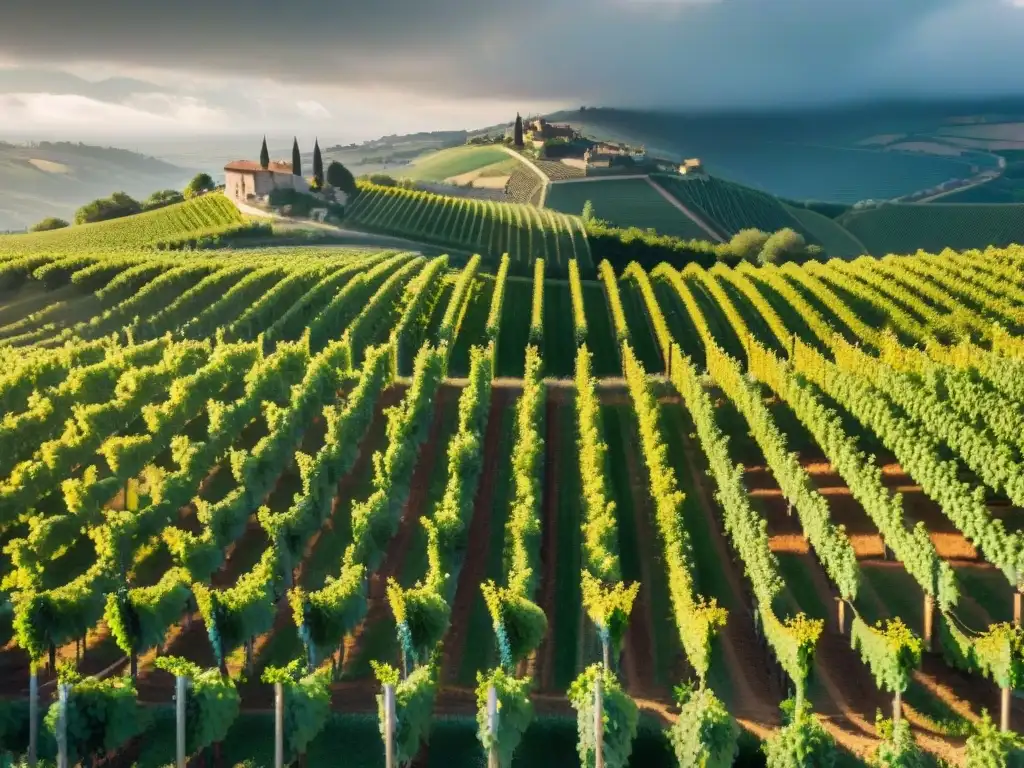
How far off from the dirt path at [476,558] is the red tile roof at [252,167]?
77022mm

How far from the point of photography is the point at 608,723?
2080cm

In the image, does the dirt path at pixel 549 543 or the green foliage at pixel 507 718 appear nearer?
the green foliage at pixel 507 718

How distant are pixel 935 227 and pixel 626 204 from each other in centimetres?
5328

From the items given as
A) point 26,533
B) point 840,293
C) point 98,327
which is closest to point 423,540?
point 26,533

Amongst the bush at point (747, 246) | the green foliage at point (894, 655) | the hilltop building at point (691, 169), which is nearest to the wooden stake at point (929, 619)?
the green foliage at point (894, 655)

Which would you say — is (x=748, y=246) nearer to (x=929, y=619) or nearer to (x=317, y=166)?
(x=317, y=166)

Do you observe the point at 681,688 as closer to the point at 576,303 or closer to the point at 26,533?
the point at 26,533

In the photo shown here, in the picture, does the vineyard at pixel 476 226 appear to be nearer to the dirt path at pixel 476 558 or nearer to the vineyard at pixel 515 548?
the vineyard at pixel 515 548

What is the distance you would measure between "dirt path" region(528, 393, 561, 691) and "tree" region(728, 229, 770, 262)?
7079 cm

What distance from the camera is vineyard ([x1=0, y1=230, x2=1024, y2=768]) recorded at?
22969 millimetres

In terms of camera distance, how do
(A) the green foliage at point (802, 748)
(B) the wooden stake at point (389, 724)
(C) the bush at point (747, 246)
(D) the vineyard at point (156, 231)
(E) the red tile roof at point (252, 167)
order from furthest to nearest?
1. (C) the bush at point (747, 246)
2. (E) the red tile roof at point (252, 167)
3. (D) the vineyard at point (156, 231)
4. (B) the wooden stake at point (389, 724)
5. (A) the green foliage at point (802, 748)

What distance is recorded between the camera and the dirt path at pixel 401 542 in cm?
2900

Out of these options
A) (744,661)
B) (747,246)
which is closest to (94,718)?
(744,661)

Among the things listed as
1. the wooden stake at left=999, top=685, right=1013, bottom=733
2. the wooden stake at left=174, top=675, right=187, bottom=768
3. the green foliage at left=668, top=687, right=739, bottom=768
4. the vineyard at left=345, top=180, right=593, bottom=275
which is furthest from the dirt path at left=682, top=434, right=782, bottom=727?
the vineyard at left=345, top=180, right=593, bottom=275
